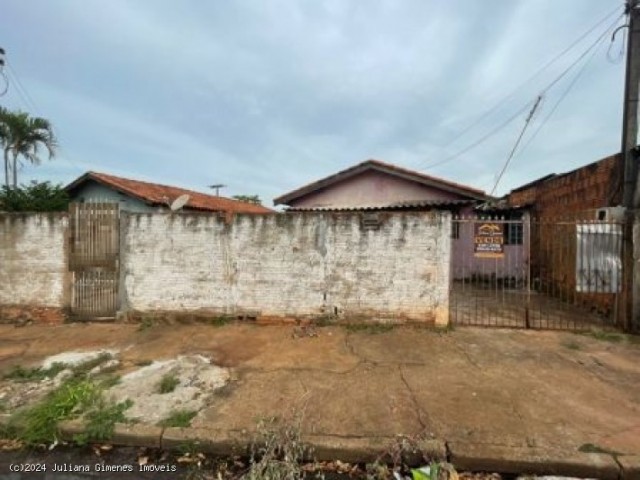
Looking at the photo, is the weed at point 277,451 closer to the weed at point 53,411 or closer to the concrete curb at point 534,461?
the concrete curb at point 534,461

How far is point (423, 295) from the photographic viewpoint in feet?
22.9

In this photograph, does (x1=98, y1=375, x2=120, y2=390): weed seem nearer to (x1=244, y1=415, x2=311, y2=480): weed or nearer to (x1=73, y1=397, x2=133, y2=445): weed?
(x1=73, y1=397, x2=133, y2=445): weed

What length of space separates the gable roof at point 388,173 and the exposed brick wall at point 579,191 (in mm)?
2014

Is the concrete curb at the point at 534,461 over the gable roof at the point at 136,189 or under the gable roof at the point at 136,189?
under

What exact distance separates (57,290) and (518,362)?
7.92 metres

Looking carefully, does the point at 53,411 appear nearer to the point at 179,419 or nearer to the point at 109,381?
the point at 109,381

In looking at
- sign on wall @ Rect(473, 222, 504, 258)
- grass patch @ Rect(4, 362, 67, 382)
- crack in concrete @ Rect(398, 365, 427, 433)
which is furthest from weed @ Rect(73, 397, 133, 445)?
sign on wall @ Rect(473, 222, 504, 258)

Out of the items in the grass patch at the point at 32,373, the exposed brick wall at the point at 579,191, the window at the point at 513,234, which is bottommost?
the grass patch at the point at 32,373

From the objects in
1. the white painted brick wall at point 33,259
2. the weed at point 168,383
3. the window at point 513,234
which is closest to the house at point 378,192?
the window at point 513,234

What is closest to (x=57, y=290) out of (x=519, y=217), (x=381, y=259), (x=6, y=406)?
(x=6, y=406)

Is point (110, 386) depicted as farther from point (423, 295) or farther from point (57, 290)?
point (423, 295)

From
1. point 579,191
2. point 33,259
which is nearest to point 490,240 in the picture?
point 579,191

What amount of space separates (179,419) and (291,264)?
3708mm

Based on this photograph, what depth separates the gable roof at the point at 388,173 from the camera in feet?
38.2
